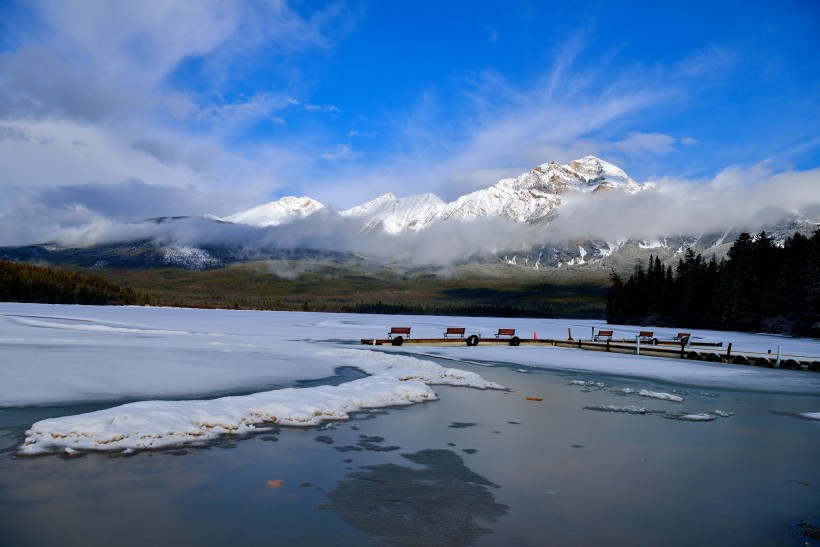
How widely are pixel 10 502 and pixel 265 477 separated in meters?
3.70

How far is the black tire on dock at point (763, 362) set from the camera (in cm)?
3580

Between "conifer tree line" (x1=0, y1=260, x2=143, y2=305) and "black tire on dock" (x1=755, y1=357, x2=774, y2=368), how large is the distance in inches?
4988

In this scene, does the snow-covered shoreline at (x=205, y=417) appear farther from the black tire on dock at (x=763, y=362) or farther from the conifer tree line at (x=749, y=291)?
the conifer tree line at (x=749, y=291)

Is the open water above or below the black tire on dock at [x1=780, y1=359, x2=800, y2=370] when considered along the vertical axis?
below

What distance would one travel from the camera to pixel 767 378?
1136 inches

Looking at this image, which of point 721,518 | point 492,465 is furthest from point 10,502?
point 721,518

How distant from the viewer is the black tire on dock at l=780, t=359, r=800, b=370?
34.7 meters

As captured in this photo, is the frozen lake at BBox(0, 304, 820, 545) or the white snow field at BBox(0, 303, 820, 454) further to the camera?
the white snow field at BBox(0, 303, 820, 454)

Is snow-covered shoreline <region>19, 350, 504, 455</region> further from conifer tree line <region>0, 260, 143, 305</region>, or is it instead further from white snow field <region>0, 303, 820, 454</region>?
conifer tree line <region>0, 260, 143, 305</region>

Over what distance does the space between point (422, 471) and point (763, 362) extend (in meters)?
35.1

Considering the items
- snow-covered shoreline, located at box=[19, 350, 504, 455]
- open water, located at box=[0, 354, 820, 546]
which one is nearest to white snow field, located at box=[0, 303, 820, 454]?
snow-covered shoreline, located at box=[19, 350, 504, 455]

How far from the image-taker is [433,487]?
9391 mm

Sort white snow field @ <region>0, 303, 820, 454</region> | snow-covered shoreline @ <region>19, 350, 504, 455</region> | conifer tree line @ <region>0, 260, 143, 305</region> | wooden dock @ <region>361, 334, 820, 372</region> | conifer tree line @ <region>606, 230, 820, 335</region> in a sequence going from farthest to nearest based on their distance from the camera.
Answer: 1. conifer tree line @ <region>0, 260, 143, 305</region>
2. conifer tree line @ <region>606, 230, 820, 335</region>
3. wooden dock @ <region>361, 334, 820, 372</region>
4. white snow field @ <region>0, 303, 820, 454</region>
5. snow-covered shoreline @ <region>19, 350, 504, 455</region>

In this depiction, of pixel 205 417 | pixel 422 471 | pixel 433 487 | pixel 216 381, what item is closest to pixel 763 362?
pixel 422 471
